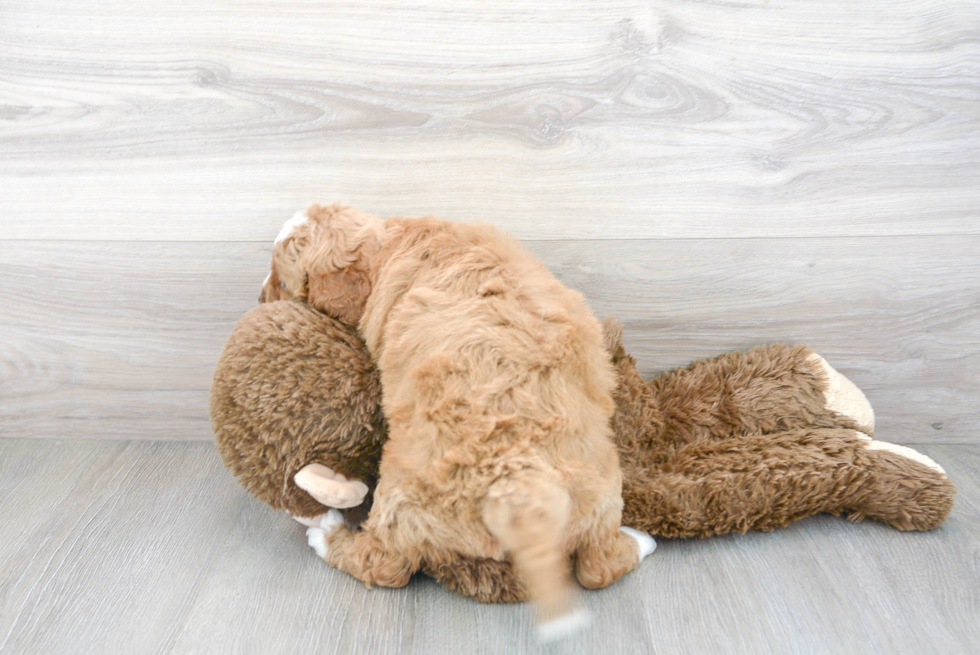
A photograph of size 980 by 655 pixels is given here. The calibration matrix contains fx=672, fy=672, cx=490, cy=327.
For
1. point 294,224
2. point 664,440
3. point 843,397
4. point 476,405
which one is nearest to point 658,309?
point 664,440

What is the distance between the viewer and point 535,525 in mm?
692

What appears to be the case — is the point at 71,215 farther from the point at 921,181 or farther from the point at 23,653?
the point at 921,181

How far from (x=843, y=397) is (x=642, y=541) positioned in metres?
0.42

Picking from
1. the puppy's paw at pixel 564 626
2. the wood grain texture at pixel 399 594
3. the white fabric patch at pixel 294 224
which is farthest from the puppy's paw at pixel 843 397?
the white fabric patch at pixel 294 224

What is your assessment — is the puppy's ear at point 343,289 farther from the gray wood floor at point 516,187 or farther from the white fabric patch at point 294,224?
the gray wood floor at point 516,187

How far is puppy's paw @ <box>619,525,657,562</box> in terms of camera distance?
2.97ft

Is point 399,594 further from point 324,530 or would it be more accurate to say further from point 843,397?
point 843,397

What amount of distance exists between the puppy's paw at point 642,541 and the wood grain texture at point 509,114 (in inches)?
17.7

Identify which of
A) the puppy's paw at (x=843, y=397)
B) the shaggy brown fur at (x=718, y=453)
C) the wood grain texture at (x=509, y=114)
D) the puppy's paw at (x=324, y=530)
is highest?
the wood grain texture at (x=509, y=114)

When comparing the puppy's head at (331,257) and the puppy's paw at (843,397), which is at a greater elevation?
the puppy's head at (331,257)

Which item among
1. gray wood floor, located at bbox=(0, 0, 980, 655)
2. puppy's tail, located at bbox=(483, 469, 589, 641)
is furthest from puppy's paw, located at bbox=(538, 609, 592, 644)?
gray wood floor, located at bbox=(0, 0, 980, 655)

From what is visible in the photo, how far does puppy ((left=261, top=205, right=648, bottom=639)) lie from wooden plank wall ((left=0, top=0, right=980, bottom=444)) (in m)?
0.21

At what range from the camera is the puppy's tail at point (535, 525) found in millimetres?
688

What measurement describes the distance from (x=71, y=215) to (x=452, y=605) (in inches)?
33.9
